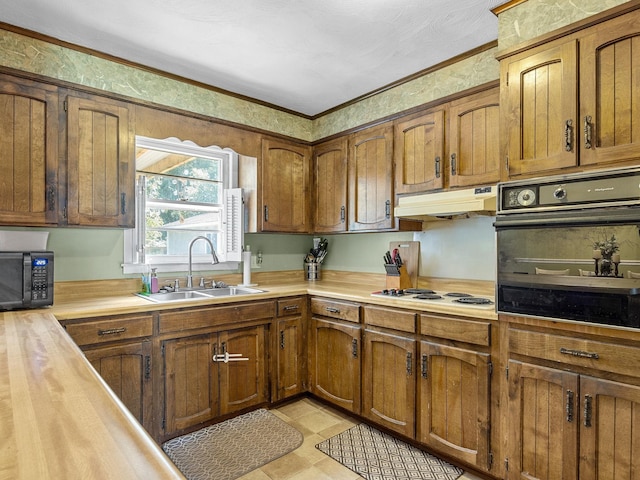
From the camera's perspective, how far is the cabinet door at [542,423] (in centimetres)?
170

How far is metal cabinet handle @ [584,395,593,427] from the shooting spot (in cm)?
165

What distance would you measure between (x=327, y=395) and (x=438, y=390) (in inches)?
39.3

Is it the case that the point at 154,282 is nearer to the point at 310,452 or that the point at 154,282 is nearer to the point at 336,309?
the point at 336,309

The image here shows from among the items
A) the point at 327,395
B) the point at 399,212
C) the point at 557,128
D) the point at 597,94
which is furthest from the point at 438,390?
the point at 597,94

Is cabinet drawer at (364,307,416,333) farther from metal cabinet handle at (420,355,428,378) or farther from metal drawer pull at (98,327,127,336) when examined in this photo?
metal drawer pull at (98,327,127,336)

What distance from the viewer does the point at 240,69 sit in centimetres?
264

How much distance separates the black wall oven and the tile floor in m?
1.14

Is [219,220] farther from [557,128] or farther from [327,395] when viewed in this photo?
[557,128]

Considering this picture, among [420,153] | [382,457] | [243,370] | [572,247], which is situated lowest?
[382,457]

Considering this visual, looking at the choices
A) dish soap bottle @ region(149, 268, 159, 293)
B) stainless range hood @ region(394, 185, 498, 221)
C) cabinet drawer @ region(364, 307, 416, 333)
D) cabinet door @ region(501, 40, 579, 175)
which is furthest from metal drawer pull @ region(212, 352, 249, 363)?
cabinet door @ region(501, 40, 579, 175)

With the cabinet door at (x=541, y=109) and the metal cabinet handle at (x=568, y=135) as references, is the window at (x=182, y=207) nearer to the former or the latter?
the cabinet door at (x=541, y=109)

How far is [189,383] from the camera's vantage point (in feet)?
8.07

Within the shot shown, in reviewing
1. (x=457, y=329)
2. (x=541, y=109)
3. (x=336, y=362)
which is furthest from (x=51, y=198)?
(x=541, y=109)

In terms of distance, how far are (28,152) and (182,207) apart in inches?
44.3
